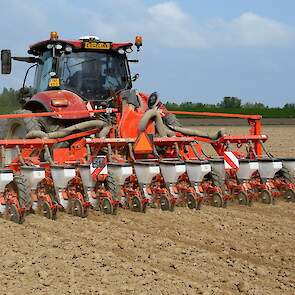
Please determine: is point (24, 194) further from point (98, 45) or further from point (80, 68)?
point (98, 45)

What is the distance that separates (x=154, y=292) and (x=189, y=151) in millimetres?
4114

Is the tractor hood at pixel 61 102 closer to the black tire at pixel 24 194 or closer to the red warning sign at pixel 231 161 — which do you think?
the black tire at pixel 24 194

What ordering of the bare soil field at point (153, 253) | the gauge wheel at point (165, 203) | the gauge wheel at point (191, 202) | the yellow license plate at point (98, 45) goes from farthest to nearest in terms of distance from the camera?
the yellow license plate at point (98, 45), the gauge wheel at point (191, 202), the gauge wheel at point (165, 203), the bare soil field at point (153, 253)

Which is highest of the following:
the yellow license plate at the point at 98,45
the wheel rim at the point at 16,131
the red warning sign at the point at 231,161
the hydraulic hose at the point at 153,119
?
the yellow license plate at the point at 98,45

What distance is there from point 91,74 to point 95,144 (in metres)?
1.60

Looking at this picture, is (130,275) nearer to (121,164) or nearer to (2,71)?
(121,164)

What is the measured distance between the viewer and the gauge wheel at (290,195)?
700cm

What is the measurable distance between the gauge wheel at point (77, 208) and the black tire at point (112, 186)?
0.38m

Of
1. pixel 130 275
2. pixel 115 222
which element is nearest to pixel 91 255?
pixel 130 275

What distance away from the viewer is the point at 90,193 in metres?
6.23

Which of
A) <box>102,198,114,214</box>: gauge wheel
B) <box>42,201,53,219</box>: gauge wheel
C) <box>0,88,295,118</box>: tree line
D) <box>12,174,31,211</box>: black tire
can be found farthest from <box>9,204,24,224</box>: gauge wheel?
<box>0,88,295,118</box>: tree line

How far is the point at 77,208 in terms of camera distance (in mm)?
5992

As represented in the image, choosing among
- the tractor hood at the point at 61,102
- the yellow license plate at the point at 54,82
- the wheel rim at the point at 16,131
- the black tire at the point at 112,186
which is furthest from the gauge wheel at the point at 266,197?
Result: the wheel rim at the point at 16,131

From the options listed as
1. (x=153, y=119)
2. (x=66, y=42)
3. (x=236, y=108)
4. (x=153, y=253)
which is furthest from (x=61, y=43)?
(x=236, y=108)
